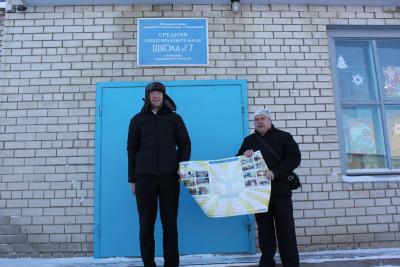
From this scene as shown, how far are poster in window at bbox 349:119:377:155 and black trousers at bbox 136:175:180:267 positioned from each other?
7.38 ft

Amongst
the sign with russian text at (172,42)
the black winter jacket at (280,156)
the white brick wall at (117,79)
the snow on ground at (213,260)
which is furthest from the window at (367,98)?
the sign with russian text at (172,42)

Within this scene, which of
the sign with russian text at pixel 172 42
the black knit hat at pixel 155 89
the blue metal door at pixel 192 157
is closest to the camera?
the black knit hat at pixel 155 89

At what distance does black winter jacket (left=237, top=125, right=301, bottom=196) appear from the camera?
11.1 ft

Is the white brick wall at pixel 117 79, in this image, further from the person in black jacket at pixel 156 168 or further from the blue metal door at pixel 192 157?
the person in black jacket at pixel 156 168

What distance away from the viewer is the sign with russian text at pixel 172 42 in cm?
432

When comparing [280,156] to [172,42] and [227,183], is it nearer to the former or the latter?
[227,183]

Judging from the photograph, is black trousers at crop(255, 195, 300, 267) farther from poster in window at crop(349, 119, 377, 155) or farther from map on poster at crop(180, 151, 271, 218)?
poster in window at crop(349, 119, 377, 155)

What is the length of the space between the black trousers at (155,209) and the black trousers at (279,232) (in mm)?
758

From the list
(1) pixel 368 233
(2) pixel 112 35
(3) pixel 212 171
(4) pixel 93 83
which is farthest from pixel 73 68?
(1) pixel 368 233

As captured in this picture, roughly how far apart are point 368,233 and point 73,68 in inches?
140

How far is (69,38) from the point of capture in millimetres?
4379

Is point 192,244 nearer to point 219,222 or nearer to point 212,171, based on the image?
point 219,222

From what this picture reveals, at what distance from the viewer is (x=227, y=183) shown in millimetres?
3613

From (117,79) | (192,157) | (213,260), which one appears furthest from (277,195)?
(117,79)
